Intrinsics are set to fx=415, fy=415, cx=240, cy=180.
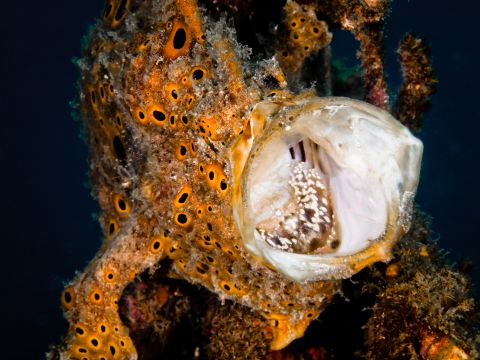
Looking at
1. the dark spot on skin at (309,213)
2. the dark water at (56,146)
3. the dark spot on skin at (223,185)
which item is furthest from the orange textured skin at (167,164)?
the dark water at (56,146)

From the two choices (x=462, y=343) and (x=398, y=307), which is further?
(x=398, y=307)

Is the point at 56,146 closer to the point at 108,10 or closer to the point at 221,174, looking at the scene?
the point at 108,10

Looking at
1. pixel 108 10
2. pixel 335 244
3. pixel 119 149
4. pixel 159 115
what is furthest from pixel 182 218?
pixel 108 10

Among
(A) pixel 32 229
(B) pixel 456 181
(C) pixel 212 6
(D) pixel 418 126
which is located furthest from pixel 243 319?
(B) pixel 456 181

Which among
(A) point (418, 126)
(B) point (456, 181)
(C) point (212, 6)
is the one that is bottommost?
(B) point (456, 181)

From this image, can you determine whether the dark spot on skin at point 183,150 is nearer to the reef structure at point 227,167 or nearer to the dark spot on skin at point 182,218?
the reef structure at point 227,167

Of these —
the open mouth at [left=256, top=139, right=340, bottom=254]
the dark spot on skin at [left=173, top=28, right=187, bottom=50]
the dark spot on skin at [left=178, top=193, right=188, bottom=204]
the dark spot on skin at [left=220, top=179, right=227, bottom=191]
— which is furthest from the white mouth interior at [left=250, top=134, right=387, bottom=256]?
the dark spot on skin at [left=173, top=28, right=187, bottom=50]

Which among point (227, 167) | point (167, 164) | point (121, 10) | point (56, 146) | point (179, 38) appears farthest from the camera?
point (56, 146)

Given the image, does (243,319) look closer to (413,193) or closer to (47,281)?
(413,193)
